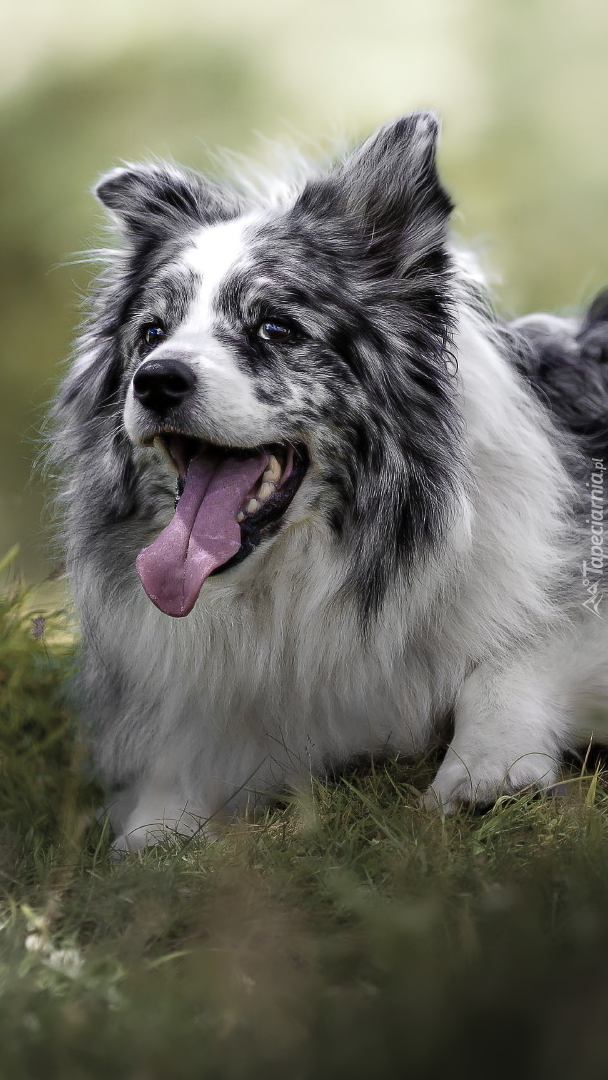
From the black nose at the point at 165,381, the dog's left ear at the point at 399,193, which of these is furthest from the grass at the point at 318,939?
the dog's left ear at the point at 399,193

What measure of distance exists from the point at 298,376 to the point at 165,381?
391 mm

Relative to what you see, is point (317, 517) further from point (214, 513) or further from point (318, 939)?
point (318, 939)

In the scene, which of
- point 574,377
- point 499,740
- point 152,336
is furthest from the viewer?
point 574,377

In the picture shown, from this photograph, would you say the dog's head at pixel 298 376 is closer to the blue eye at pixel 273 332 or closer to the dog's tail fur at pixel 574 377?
the blue eye at pixel 273 332

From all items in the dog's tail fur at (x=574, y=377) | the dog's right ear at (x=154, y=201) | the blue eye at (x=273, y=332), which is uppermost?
the dog's right ear at (x=154, y=201)

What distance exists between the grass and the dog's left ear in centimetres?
155

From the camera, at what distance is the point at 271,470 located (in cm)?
290

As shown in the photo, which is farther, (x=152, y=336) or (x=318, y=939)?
(x=152, y=336)

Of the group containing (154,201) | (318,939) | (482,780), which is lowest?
(482,780)

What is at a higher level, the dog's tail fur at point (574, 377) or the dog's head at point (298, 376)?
the dog's head at point (298, 376)

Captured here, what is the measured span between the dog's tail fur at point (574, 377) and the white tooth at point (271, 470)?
1062mm

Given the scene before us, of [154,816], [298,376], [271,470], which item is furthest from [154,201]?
[154,816]

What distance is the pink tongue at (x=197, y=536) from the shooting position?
281 cm

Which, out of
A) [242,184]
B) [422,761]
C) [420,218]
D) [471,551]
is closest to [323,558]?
[471,551]
